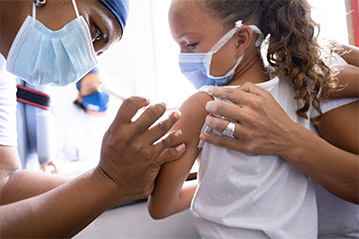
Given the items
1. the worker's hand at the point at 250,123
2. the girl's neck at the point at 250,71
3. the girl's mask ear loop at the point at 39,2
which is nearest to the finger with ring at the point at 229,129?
the worker's hand at the point at 250,123

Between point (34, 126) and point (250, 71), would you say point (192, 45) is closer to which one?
point (250, 71)

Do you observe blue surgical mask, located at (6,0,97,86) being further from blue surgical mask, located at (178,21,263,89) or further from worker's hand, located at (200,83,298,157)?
worker's hand, located at (200,83,298,157)

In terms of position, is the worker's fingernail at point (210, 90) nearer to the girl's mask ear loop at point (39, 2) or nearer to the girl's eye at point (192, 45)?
A: the girl's eye at point (192, 45)

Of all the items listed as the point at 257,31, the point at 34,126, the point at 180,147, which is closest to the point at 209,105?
the point at 180,147

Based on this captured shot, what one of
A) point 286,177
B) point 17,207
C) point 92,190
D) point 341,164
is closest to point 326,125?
point 341,164

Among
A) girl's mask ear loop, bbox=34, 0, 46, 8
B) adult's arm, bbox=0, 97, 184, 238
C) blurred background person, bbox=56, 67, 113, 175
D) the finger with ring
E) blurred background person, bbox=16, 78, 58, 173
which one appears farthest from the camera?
blurred background person, bbox=56, 67, 113, 175

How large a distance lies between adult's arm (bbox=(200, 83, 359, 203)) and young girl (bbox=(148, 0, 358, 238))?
0.05 meters

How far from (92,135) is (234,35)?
66.4 inches

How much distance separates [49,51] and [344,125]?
1.12 m

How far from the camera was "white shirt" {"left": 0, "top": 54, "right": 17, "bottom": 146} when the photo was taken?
106 centimetres

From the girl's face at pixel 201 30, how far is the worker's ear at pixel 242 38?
0.02 m

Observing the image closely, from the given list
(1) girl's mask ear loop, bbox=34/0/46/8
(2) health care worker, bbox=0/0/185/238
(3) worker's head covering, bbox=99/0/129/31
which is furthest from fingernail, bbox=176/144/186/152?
(1) girl's mask ear loop, bbox=34/0/46/8

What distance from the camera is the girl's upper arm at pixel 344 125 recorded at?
0.99 m

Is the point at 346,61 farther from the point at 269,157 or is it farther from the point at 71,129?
the point at 71,129
